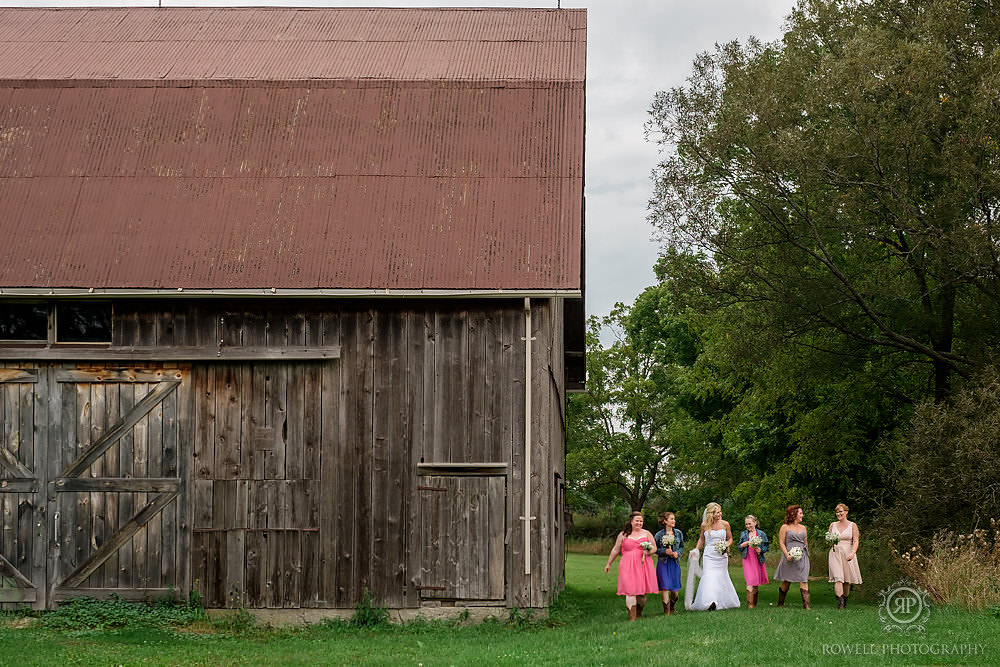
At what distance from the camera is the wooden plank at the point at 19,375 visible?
14.2 metres

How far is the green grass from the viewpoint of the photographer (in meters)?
10.8

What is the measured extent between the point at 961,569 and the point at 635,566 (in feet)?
12.3

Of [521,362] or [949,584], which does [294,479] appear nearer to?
[521,362]

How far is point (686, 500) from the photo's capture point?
4728 cm

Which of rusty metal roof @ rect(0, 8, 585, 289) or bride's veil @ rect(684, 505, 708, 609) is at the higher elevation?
rusty metal roof @ rect(0, 8, 585, 289)

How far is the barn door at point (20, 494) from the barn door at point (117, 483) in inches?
7.3

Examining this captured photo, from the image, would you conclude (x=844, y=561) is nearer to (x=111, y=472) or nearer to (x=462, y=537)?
(x=462, y=537)

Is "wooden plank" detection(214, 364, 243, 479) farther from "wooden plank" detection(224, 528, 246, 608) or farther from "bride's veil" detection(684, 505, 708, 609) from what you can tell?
"bride's veil" detection(684, 505, 708, 609)

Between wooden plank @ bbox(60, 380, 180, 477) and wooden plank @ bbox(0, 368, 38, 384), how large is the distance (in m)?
Answer: 1.07

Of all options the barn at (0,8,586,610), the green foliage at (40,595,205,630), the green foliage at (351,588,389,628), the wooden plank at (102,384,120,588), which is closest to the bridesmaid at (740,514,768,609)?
the barn at (0,8,586,610)

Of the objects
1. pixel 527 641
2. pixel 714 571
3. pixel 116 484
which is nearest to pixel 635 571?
pixel 714 571

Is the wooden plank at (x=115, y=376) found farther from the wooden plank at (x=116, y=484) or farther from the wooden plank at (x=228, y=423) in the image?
the wooden plank at (x=116, y=484)

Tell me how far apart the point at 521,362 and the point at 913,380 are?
12026mm

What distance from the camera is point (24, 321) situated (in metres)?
14.4
